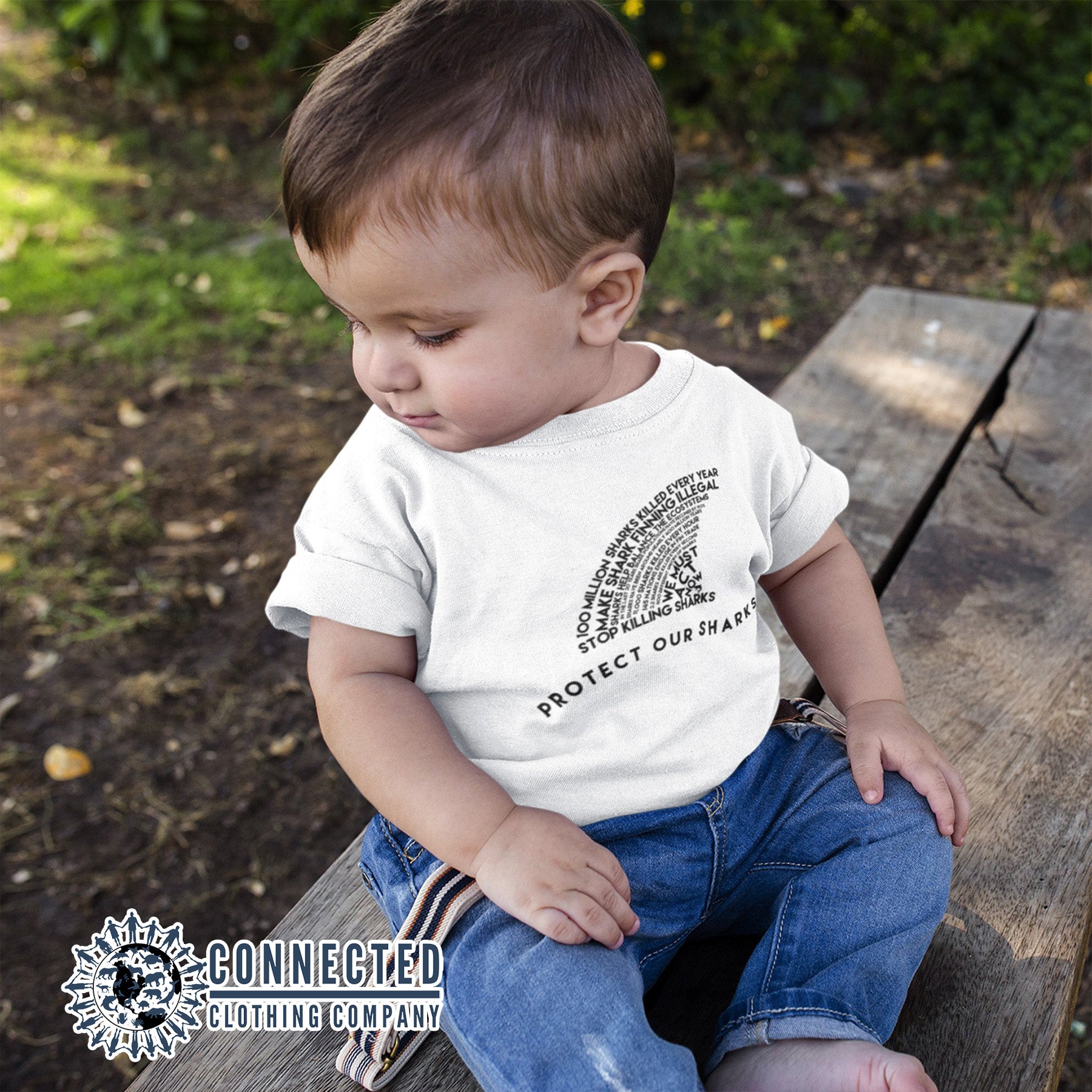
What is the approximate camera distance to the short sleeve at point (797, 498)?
140cm

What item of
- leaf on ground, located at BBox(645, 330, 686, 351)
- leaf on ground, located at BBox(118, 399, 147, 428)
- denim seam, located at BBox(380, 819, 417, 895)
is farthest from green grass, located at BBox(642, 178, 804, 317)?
denim seam, located at BBox(380, 819, 417, 895)

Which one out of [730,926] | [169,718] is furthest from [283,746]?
[730,926]

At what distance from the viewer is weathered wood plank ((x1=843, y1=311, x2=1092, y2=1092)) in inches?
45.8

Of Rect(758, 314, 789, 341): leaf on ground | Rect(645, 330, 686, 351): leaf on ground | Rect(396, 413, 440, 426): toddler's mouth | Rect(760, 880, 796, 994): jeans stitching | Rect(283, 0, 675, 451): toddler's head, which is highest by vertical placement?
Rect(283, 0, 675, 451): toddler's head

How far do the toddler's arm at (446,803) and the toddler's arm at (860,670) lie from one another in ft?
1.29

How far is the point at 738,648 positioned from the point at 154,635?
1870 mm

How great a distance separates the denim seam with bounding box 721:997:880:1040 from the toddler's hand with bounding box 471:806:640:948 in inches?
5.8

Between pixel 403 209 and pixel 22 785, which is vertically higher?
pixel 403 209

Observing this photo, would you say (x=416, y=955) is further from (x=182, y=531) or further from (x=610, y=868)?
(x=182, y=531)

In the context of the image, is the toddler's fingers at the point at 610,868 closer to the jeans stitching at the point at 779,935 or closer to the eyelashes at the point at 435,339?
the jeans stitching at the point at 779,935

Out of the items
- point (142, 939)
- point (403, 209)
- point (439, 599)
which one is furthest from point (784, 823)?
point (142, 939)

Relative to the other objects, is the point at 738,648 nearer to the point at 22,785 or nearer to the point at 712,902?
the point at 712,902

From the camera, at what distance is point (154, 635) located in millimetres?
2711

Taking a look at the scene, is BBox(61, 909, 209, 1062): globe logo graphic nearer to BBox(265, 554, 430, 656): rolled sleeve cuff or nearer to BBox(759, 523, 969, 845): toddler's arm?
BBox(265, 554, 430, 656): rolled sleeve cuff
